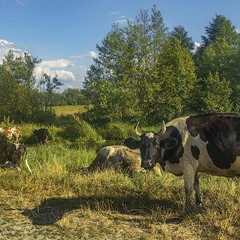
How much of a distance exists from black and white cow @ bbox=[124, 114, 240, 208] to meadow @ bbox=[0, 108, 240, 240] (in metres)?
0.47

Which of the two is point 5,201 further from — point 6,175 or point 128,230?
point 128,230

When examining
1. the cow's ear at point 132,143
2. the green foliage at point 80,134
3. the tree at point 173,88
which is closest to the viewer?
the cow's ear at point 132,143

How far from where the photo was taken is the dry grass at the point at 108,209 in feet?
15.5

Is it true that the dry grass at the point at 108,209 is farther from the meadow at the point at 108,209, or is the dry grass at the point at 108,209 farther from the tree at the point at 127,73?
the tree at the point at 127,73

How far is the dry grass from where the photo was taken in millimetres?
4734

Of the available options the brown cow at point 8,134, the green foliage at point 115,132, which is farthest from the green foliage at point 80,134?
the brown cow at point 8,134

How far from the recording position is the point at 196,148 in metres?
5.75

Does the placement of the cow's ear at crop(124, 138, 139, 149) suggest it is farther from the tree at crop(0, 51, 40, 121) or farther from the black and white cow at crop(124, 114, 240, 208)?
the tree at crop(0, 51, 40, 121)

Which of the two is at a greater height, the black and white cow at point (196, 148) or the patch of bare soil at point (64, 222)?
the black and white cow at point (196, 148)

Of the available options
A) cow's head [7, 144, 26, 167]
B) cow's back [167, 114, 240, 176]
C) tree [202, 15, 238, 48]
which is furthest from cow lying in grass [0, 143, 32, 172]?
tree [202, 15, 238, 48]

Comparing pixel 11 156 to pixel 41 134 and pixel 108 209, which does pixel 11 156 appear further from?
pixel 41 134

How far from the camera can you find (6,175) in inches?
293

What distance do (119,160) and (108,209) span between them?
352 cm

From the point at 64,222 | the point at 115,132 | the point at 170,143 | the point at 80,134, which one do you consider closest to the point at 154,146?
the point at 170,143
